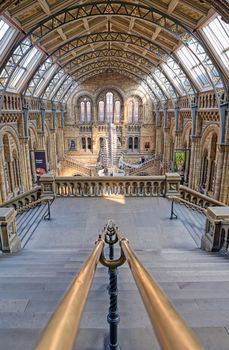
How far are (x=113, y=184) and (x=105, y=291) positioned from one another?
7.43 m

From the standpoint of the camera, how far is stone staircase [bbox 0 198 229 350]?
232 cm

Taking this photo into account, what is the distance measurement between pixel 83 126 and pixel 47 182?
29250 millimetres

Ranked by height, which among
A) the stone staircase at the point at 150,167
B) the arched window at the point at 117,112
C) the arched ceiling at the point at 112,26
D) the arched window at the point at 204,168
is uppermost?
the arched ceiling at the point at 112,26

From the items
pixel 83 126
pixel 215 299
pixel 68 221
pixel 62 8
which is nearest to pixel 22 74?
pixel 62 8

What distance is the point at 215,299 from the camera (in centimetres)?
A: 309

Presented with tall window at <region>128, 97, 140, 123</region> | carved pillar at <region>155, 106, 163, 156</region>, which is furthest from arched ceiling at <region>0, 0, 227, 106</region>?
tall window at <region>128, 97, 140, 123</region>

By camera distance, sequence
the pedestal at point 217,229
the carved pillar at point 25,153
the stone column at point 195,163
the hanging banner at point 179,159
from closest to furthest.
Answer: the pedestal at point 217,229, the carved pillar at point 25,153, the stone column at point 195,163, the hanging banner at point 179,159

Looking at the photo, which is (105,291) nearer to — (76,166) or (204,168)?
(204,168)

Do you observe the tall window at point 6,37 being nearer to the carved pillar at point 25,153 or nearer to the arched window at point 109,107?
the carved pillar at point 25,153

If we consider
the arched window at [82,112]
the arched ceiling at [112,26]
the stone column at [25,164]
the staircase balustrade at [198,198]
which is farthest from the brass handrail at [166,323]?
the arched window at [82,112]

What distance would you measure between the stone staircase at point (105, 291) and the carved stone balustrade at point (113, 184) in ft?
9.94

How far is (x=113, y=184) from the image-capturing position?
10.8 metres

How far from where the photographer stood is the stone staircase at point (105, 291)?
232 cm

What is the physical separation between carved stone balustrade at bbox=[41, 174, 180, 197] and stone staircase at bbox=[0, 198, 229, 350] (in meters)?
3.03
